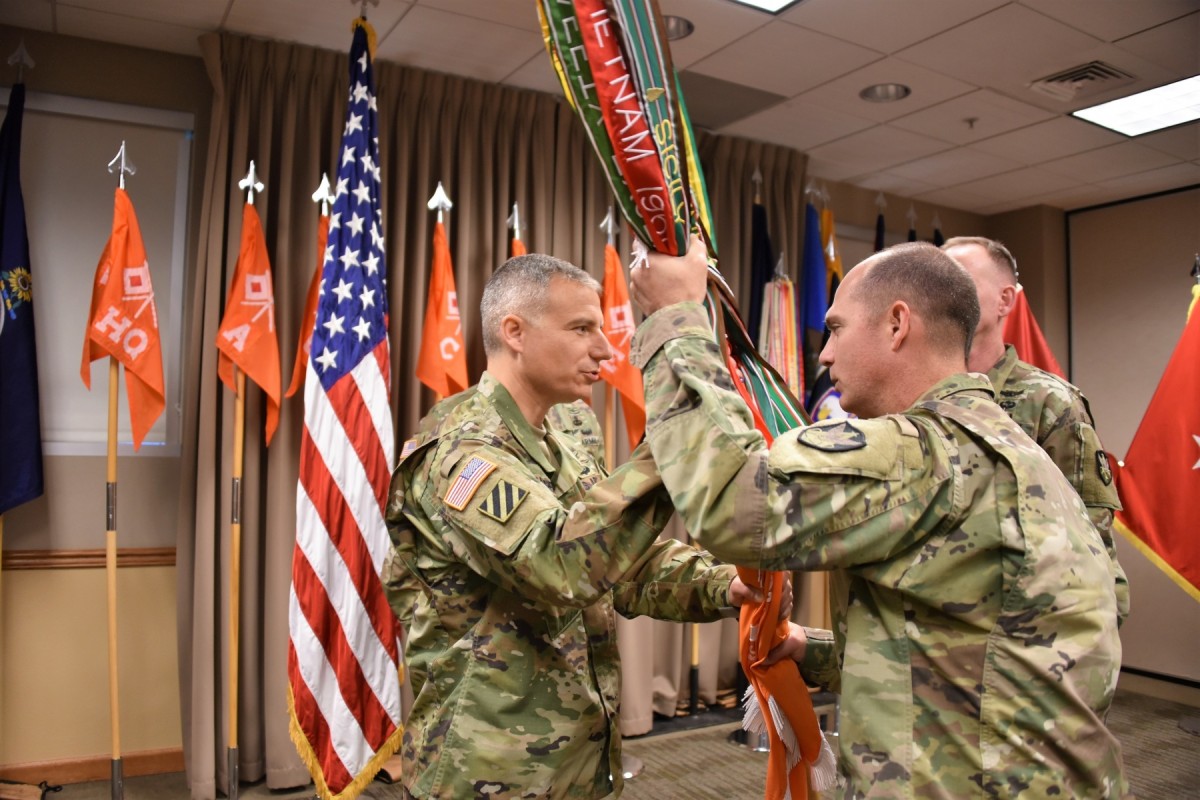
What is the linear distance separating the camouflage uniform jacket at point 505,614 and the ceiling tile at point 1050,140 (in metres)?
3.99

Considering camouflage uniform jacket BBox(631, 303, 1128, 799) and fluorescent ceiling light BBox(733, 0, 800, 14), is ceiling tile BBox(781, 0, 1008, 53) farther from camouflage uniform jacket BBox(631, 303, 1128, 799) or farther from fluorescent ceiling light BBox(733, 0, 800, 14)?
camouflage uniform jacket BBox(631, 303, 1128, 799)

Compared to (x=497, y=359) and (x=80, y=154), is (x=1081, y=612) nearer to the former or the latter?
(x=497, y=359)

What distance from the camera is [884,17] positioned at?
3533 mm

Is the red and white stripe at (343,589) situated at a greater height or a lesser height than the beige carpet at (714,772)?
greater

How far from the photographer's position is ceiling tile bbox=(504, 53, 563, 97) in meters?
4.02

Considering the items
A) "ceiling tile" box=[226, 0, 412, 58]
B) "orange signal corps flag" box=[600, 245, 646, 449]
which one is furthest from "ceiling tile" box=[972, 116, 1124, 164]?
"ceiling tile" box=[226, 0, 412, 58]

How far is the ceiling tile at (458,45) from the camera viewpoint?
11.9 feet

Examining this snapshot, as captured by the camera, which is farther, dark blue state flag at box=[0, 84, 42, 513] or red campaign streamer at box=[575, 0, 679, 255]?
dark blue state flag at box=[0, 84, 42, 513]

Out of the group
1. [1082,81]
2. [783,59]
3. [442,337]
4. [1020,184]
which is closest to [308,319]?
[442,337]

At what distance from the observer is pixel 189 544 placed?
11.9 ft

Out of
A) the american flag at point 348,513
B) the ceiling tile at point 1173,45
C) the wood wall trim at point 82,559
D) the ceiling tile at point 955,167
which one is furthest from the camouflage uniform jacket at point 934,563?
the ceiling tile at point 955,167

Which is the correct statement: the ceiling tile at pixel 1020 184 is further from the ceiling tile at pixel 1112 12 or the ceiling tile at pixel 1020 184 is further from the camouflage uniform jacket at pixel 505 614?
the camouflage uniform jacket at pixel 505 614

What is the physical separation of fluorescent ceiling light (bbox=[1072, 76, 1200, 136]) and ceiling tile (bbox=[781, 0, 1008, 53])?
4.50 feet

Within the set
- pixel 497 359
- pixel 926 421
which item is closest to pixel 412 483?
pixel 497 359
